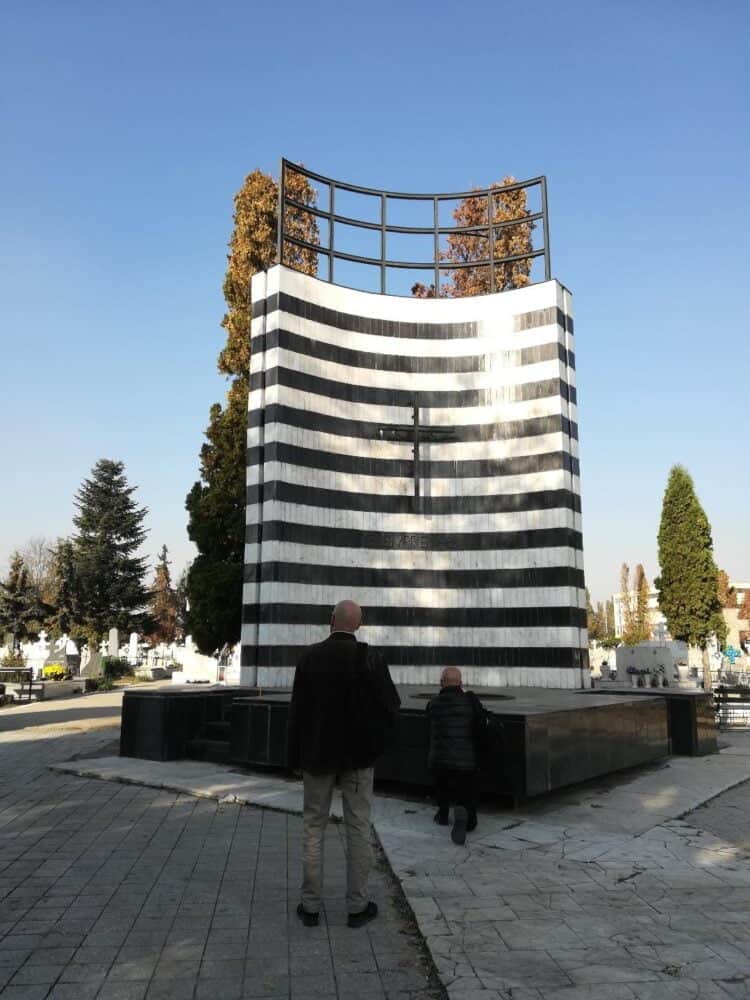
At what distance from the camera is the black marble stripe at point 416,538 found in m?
18.3

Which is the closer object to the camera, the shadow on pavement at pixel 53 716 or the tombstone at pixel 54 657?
the shadow on pavement at pixel 53 716

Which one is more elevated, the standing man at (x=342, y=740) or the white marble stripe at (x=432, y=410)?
the white marble stripe at (x=432, y=410)

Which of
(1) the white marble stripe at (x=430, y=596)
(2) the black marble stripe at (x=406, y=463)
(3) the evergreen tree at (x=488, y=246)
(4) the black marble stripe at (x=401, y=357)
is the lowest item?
(1) the white marble stripe at (x=430, y=596)

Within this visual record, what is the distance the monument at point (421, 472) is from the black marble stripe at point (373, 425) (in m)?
0.04

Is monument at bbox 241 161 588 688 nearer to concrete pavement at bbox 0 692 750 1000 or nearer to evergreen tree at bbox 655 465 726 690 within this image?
concrete pavement at bbox 0 692 750 1000

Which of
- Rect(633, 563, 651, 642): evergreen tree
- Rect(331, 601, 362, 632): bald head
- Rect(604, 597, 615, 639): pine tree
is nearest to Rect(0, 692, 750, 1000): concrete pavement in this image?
Rect(331, 601, 362, 632): bald head

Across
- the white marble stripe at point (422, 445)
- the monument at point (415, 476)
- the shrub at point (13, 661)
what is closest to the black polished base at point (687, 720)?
the monument at point (415, 476)

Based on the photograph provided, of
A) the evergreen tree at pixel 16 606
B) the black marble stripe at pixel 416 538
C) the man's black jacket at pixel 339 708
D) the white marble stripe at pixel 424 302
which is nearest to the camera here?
the man's black jacket at pixel 339 708

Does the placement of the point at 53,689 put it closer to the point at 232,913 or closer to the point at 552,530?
the point at 552,530

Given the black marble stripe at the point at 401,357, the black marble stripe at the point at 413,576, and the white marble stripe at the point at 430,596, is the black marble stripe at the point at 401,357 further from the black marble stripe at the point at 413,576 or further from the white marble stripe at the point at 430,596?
the white marble stripe at the point at 430,596

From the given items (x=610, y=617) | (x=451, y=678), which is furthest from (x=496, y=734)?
(x=610, y=617)

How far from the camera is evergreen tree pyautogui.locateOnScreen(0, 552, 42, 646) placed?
5175cm

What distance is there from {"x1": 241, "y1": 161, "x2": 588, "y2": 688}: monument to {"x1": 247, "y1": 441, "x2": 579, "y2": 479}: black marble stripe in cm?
4

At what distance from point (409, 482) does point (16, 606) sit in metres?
40.9
